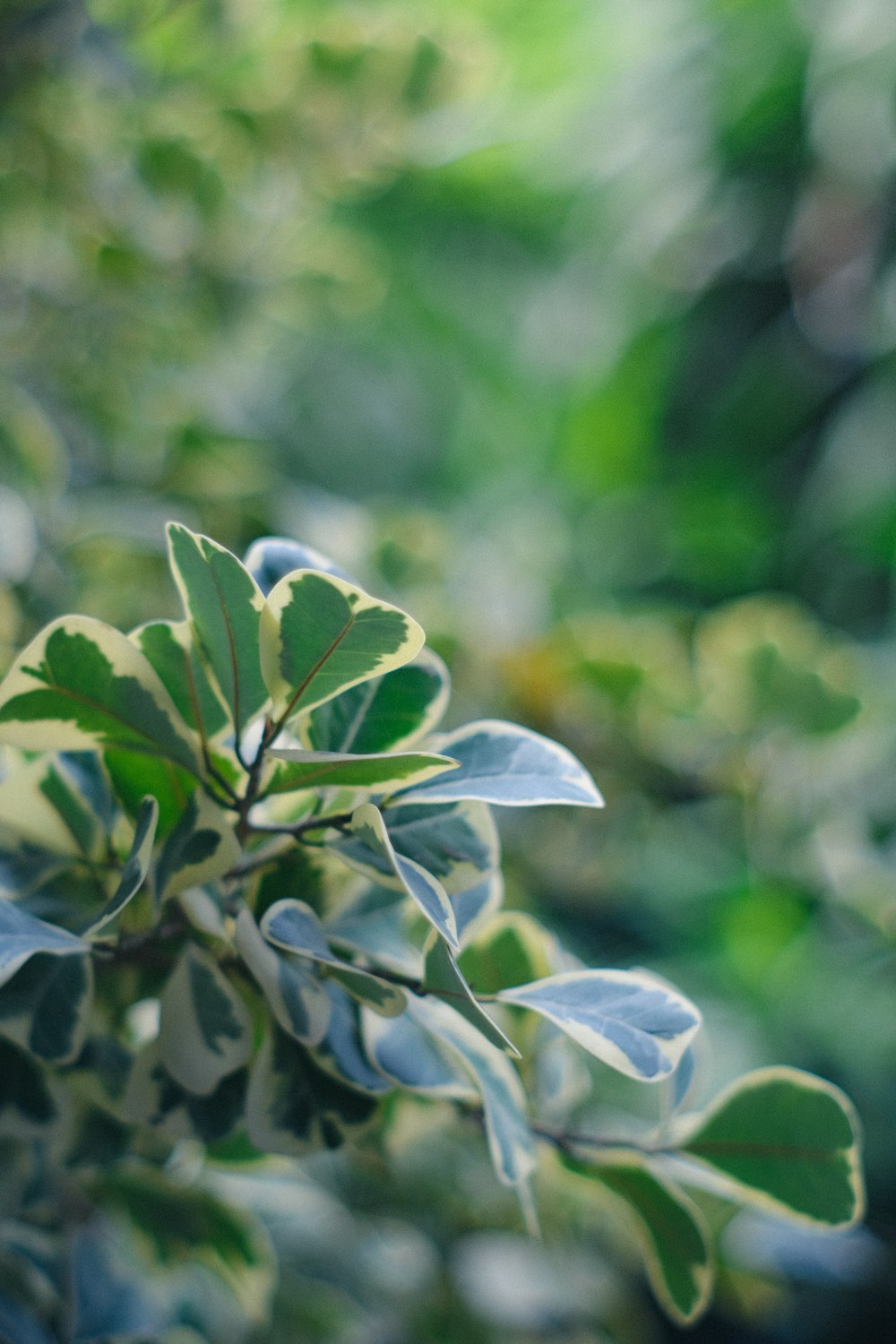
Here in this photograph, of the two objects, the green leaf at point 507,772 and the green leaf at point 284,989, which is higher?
the green leaf at point 507,772

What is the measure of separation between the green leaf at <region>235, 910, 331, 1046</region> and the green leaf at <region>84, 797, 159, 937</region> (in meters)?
0.03

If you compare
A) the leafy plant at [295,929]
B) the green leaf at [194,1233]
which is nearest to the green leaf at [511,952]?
the leafy plant at [295,929]

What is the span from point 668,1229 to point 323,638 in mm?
260

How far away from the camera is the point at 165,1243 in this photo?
44 cm

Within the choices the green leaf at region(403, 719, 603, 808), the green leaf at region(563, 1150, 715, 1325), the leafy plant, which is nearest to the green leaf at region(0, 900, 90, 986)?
the leafy plant

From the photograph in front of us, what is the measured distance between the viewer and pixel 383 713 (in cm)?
29

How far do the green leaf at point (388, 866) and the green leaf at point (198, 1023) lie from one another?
0.21 ft

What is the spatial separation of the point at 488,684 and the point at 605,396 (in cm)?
162

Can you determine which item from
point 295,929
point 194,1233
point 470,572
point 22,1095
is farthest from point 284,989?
point 470,572

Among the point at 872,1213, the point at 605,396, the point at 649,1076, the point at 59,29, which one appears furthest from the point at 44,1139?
the point at 605,396

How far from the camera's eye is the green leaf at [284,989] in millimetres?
262

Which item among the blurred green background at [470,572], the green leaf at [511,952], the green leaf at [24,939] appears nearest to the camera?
the green leaf at [24,939]

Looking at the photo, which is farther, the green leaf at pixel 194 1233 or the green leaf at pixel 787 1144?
the green leaf at pixel 194 1233

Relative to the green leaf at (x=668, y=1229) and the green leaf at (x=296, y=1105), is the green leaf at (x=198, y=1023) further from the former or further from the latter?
the green leaf at (x=668, y=1229)
